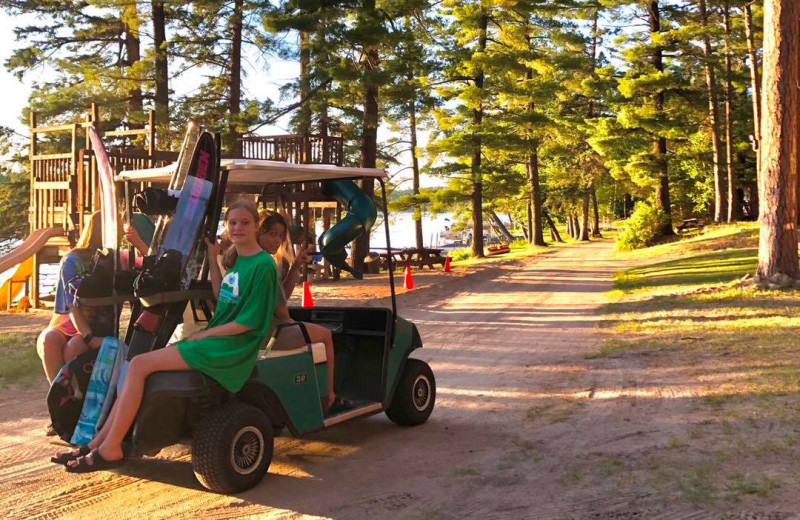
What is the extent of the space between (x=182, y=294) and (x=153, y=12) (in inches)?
886

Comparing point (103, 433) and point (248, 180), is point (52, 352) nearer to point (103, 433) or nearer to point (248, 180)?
point (103, 433)

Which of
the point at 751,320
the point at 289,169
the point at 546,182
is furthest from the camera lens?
the point at 546,182

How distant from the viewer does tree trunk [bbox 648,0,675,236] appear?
96.4ft

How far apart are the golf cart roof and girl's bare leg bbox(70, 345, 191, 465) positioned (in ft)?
4.51

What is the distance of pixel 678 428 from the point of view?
5.40 meters

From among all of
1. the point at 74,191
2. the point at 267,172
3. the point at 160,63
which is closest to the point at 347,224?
the point at 267,172

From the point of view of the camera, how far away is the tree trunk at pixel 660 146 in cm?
2939

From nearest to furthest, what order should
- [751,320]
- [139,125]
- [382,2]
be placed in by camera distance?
1. [751,320]
2. [382,2]
3. [139,125]

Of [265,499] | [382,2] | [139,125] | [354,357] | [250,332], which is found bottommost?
[265,499]

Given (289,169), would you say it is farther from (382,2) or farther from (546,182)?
(546,182)

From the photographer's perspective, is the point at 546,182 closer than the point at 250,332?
No

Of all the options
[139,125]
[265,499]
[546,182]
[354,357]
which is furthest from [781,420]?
[546,182]

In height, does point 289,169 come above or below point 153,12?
below

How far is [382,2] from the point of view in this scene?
22719 millimetres
